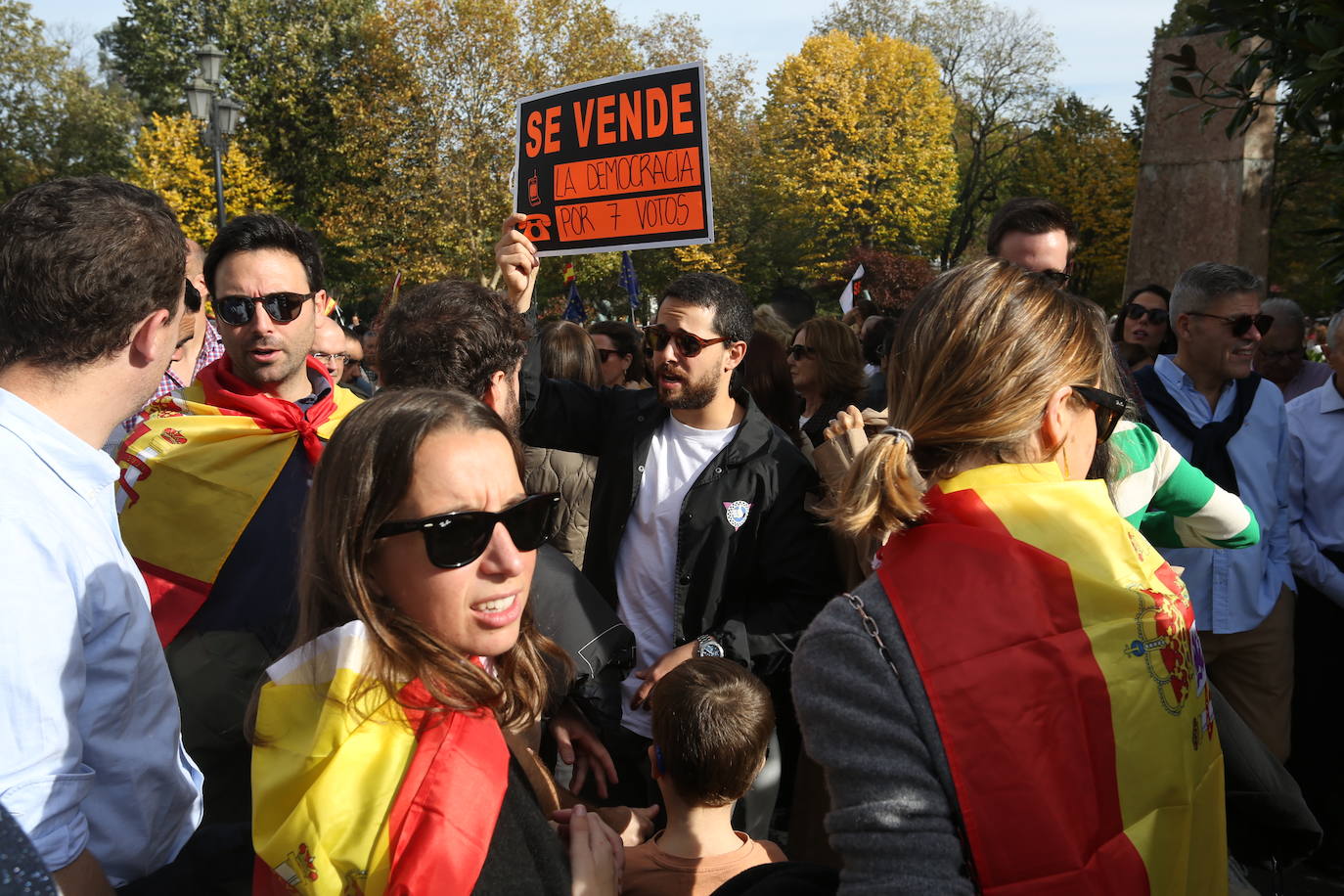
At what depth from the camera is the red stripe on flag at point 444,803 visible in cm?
150

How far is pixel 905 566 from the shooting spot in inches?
64.7

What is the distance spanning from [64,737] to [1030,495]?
1.58m

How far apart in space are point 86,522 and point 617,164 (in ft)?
10.2

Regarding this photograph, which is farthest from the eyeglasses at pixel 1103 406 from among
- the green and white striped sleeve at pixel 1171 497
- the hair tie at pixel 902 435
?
the green and white striped sleeve at pixel 1171 497

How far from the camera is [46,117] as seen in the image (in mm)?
33812

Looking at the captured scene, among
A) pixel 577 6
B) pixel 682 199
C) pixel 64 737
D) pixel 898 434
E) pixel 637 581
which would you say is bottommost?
pixel 637 581

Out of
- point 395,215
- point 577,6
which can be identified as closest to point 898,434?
point 395,215

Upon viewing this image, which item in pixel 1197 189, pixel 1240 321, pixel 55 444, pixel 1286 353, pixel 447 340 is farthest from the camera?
pixel 1197 189

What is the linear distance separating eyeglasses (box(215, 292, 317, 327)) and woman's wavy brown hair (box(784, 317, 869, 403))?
296 cm

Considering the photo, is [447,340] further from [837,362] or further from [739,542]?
[837,362]

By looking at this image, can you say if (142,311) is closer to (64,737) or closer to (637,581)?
(64,737)

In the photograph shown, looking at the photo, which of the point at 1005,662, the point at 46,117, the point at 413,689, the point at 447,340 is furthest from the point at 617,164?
the point at 46,117

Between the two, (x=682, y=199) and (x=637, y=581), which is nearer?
(x=637, y=581)

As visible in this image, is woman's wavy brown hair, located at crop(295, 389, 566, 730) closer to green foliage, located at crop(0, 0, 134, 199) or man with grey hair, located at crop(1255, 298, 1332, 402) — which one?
man with grey hair, located at crop(1255, 298, 1332, 402)
